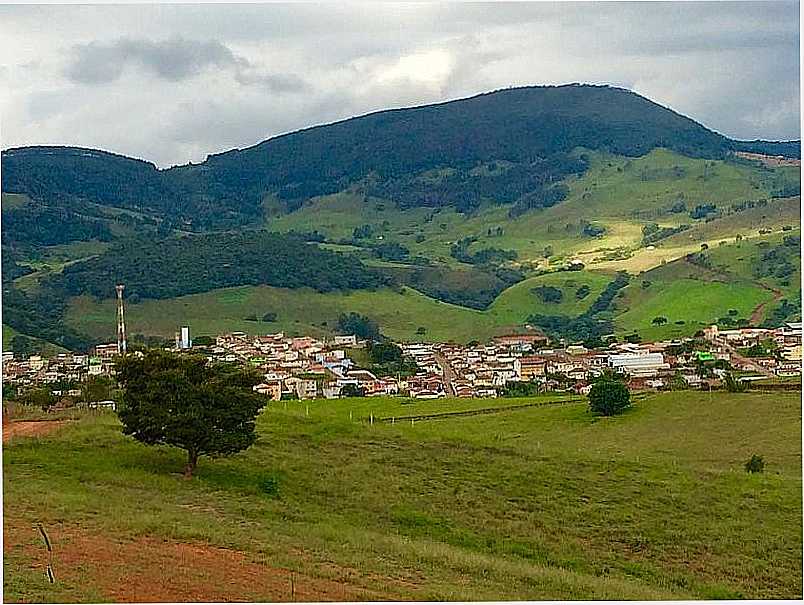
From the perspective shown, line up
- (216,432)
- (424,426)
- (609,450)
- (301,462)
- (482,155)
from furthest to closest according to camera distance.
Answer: (482,155)
(424,426)
(609,450)
(301,462)
(216,432)

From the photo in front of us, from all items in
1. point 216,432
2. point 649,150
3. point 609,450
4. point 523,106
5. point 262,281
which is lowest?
point 609,450

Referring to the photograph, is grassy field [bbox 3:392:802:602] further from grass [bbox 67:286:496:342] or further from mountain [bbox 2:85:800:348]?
grass [bbox 67:286:496:342]

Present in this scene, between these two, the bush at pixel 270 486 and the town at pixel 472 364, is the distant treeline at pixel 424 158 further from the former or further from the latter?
the bush at pixel 270 486

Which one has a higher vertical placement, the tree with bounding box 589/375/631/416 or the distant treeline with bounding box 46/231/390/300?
the distant treeline with bounding box 46/231/390/300

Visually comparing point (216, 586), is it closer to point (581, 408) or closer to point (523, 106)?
Answer: point (581, 408)

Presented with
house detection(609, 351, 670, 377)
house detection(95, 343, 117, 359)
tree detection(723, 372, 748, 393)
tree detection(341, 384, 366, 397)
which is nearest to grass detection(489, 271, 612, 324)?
house detection(609, 351, 670, 377)

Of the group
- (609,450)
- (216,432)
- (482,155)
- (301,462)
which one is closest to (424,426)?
(609,450)
